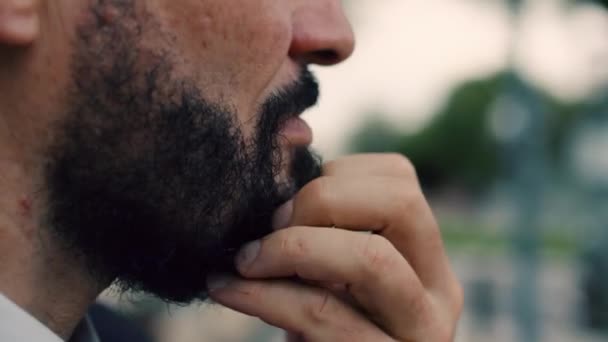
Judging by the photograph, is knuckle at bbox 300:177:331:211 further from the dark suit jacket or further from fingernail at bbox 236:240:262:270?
the dark suit jacket

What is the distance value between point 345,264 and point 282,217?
0.57 ft

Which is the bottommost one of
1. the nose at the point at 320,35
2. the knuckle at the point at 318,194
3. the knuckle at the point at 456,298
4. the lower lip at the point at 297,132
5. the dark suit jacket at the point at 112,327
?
the dark suit jacket at the point at 112,327

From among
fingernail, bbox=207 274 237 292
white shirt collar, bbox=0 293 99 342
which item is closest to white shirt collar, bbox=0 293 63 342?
white shirt collar, bbox=0 293 99 342

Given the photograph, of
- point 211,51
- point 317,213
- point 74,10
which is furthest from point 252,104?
point 74,10

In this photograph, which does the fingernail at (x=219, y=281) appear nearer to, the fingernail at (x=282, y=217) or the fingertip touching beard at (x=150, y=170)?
the fingertip touching beard at (x=150, y=170)

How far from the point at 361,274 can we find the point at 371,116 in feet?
159

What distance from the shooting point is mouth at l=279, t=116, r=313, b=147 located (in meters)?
1.93

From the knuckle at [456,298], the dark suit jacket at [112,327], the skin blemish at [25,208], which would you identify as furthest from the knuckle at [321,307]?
the dark suit jacket at [112,327]

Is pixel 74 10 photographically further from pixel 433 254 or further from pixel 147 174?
pixel 433 254

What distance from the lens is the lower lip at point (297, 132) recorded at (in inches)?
76.0

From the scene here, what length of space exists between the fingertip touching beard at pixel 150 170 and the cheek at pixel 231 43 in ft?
0.11

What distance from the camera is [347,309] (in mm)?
1971

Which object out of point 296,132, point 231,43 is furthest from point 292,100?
point 231,43

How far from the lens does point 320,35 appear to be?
1.94 meters
